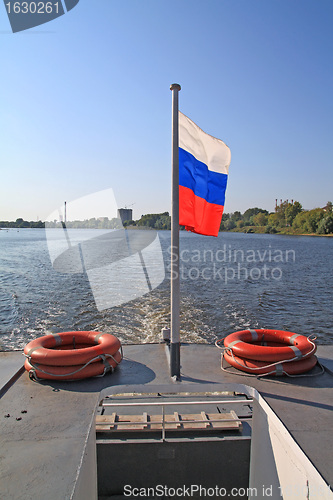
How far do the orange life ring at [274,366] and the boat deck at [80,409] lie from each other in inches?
4.9

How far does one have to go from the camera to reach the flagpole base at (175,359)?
203 inches

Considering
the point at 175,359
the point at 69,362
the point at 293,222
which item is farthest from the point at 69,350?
the point at 293,222

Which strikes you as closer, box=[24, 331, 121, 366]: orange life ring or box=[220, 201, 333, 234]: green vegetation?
box=[24, 331, 121, 366]: orange life ring

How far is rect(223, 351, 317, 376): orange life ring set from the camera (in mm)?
5492

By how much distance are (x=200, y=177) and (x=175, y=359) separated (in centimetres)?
282

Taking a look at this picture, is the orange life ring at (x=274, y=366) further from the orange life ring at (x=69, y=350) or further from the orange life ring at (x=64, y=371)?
the orange life ring at (x=64, y=371)

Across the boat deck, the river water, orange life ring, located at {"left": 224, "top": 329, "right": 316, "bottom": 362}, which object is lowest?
the river water

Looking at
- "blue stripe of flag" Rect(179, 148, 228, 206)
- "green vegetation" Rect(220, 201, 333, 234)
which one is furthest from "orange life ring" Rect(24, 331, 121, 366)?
"green vegetation" Rect(220, 201, 333, 234)

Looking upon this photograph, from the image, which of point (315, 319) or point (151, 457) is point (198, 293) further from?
point (151, 457)

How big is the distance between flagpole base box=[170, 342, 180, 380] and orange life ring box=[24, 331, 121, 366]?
105cm

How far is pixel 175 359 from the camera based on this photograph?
524 cm

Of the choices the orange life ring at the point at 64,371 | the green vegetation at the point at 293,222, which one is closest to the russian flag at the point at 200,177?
the orange life ring at the point at 64,371

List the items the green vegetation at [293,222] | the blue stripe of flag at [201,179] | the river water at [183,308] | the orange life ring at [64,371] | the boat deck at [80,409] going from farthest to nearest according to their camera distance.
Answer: the green vegetation at [293,222], the river water at [183,308], the orange life ring at [64,371], the blue stripe of flag at [201,179], the boat deck at [80,409]

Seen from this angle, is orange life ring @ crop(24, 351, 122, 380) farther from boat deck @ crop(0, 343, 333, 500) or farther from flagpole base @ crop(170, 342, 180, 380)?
flagpole base @ crop(170, 342, 180, 380)
